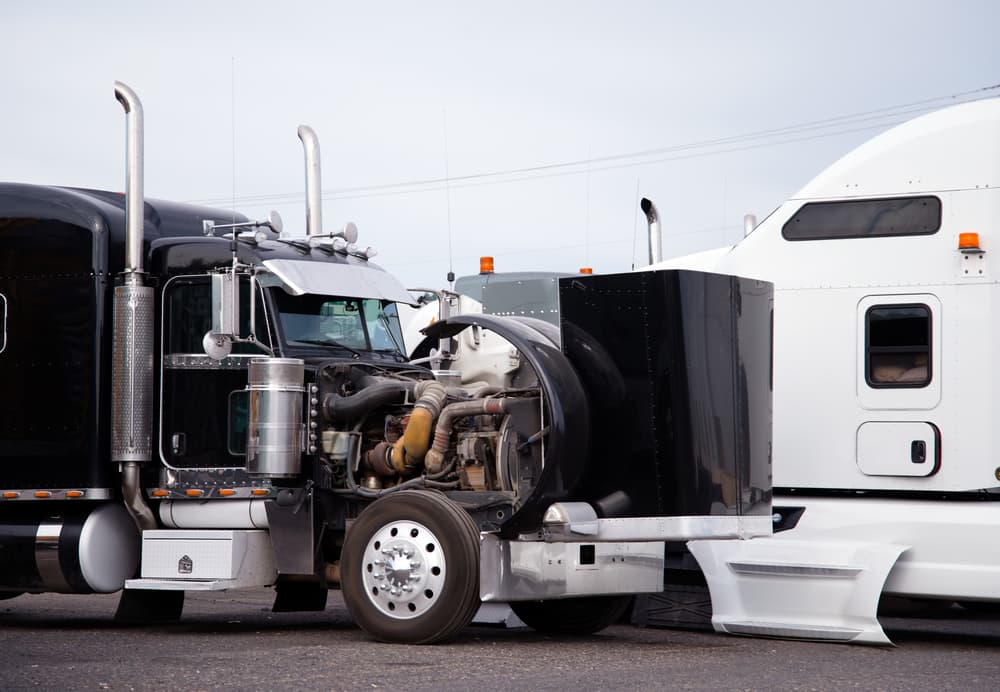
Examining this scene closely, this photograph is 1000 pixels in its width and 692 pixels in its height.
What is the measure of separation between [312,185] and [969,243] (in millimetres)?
5630

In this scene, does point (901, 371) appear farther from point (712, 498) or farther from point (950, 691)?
point (950, 691)

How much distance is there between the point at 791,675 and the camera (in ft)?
28.0

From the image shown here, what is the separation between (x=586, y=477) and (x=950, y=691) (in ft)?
8.61

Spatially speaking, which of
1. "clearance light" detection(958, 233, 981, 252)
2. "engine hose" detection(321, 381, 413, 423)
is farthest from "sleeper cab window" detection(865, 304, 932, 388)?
"engine hose" detection(321, 381, 413, 423)

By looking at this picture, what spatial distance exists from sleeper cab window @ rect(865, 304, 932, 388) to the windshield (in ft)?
11.9

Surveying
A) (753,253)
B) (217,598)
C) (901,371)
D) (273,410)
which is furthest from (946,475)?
(217,598)

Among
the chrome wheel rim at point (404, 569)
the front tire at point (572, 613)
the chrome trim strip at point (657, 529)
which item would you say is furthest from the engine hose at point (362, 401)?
the front tire at point (572, 613)

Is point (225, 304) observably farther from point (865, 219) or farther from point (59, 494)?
point (865, 219)

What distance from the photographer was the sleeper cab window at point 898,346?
10.5 meters

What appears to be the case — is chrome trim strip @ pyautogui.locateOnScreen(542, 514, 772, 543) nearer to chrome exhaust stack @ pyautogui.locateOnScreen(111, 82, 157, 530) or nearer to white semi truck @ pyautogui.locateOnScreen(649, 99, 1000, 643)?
white semi truck @ pyautogui.locateOnScreen(649, 99, 1000, 643)

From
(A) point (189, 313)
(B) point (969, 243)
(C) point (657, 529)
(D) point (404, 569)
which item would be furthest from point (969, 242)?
(A) point (189, 313)

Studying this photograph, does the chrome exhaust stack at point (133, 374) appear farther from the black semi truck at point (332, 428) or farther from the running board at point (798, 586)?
the running board at point (798, 586)

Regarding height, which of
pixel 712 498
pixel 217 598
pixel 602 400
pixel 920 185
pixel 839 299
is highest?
pixel 920 185

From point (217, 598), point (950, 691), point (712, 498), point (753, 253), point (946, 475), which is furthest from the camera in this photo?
point (217, 598)
